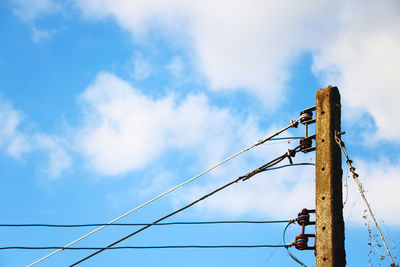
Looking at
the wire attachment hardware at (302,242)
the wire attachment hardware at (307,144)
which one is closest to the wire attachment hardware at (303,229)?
the wire attachment hardware at (302,242)

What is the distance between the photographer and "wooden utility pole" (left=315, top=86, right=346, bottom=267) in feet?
22.4

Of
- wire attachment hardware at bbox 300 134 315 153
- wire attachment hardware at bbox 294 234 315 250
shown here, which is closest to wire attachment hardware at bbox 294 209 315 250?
wire attachment hardware at bbox 294 234 315 250

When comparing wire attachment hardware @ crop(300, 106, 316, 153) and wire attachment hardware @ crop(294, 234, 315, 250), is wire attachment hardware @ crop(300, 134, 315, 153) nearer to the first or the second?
wire attachment hardware @ crop(300, 106, 316, 153)

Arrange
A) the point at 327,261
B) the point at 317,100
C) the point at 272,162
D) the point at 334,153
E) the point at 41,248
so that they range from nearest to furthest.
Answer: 1. the point at 327,261
2. the point at 334,153
3. the point at 317,100
4. the point at 272,162
5. the point at 41,248

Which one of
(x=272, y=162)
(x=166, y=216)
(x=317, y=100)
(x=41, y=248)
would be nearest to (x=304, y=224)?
(x=272, y=162)

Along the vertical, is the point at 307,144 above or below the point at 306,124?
below

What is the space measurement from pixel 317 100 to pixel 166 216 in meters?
3.67

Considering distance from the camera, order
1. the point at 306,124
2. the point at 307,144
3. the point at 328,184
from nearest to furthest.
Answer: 1. the point at 328,184
2. the point at 307,144
3. the point at 306,124

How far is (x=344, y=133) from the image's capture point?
7.59m

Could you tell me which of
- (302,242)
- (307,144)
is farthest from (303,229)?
(307,144)

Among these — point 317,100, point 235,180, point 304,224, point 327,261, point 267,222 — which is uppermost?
point 317,100

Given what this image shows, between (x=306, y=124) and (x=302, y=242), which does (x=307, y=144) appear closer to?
(x=306, y=124)

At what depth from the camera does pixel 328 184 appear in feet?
23.8

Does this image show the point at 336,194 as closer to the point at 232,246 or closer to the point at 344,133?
the point at 344,133
